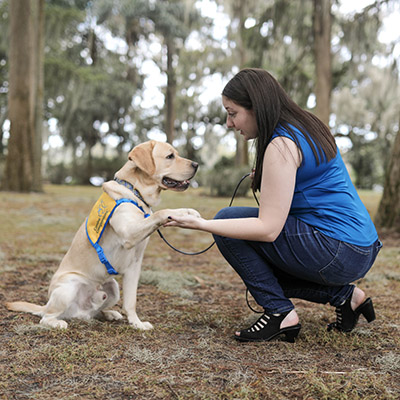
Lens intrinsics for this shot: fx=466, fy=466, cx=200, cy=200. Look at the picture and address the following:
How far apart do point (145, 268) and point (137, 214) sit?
7.39ft

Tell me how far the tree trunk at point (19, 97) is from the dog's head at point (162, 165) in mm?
10146

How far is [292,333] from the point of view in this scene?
104 inches

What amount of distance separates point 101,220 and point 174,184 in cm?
55

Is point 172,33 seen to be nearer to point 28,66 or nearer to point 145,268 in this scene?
point 28,66

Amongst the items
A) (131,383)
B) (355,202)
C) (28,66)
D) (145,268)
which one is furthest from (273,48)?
(131,383)

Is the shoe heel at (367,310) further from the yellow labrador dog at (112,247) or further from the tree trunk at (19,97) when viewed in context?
the tree trunk at (19,97)

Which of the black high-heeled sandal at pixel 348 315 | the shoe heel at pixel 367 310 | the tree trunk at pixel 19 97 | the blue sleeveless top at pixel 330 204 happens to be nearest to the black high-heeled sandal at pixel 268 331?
the black high-heeled sandal at pixel 348 315

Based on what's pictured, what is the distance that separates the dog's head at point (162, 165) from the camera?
3.04 metres

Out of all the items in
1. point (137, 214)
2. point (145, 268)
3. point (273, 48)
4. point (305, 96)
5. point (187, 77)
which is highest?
point (187, 77)

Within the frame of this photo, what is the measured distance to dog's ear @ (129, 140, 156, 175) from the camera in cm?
302

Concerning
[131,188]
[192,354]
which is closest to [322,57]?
[131,188]

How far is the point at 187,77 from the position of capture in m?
23.6

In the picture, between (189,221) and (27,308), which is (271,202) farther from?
(27,308)

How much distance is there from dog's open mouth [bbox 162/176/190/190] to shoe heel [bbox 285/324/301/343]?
115 centimetres
